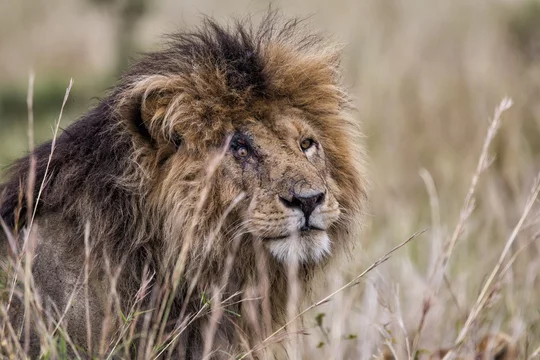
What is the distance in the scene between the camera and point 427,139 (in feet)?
33.3

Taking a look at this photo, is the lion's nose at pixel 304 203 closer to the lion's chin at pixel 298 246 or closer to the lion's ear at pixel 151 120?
the lion's chin at pixel 298 246

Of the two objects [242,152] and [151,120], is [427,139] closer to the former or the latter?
[242,152]

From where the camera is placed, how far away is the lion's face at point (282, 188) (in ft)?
13.2

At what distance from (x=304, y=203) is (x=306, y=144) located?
0.52m

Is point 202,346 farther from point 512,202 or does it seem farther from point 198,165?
point 512,202

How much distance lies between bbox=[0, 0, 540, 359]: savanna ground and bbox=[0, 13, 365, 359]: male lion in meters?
0.55

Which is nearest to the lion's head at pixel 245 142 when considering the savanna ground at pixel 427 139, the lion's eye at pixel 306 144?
the lion's eye at pixel 306 144

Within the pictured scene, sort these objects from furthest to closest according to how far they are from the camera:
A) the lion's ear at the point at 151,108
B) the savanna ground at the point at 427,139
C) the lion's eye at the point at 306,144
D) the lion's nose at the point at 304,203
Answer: the savanna ground at the point at 427,139
the lion's eye at the point at 306,144
the lion's ear at the point at 151,108
the lion's nose at the point at 304,203

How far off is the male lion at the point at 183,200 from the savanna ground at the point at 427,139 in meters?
0.55

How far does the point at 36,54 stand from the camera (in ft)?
55.5

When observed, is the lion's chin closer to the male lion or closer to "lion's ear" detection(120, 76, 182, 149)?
the male lion

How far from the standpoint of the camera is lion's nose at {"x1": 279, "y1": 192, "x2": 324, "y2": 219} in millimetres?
4004

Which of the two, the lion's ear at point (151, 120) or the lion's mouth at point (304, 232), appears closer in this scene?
the lion's mouth at point (304, 232)

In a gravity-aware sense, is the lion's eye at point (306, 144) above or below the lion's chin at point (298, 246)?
above
